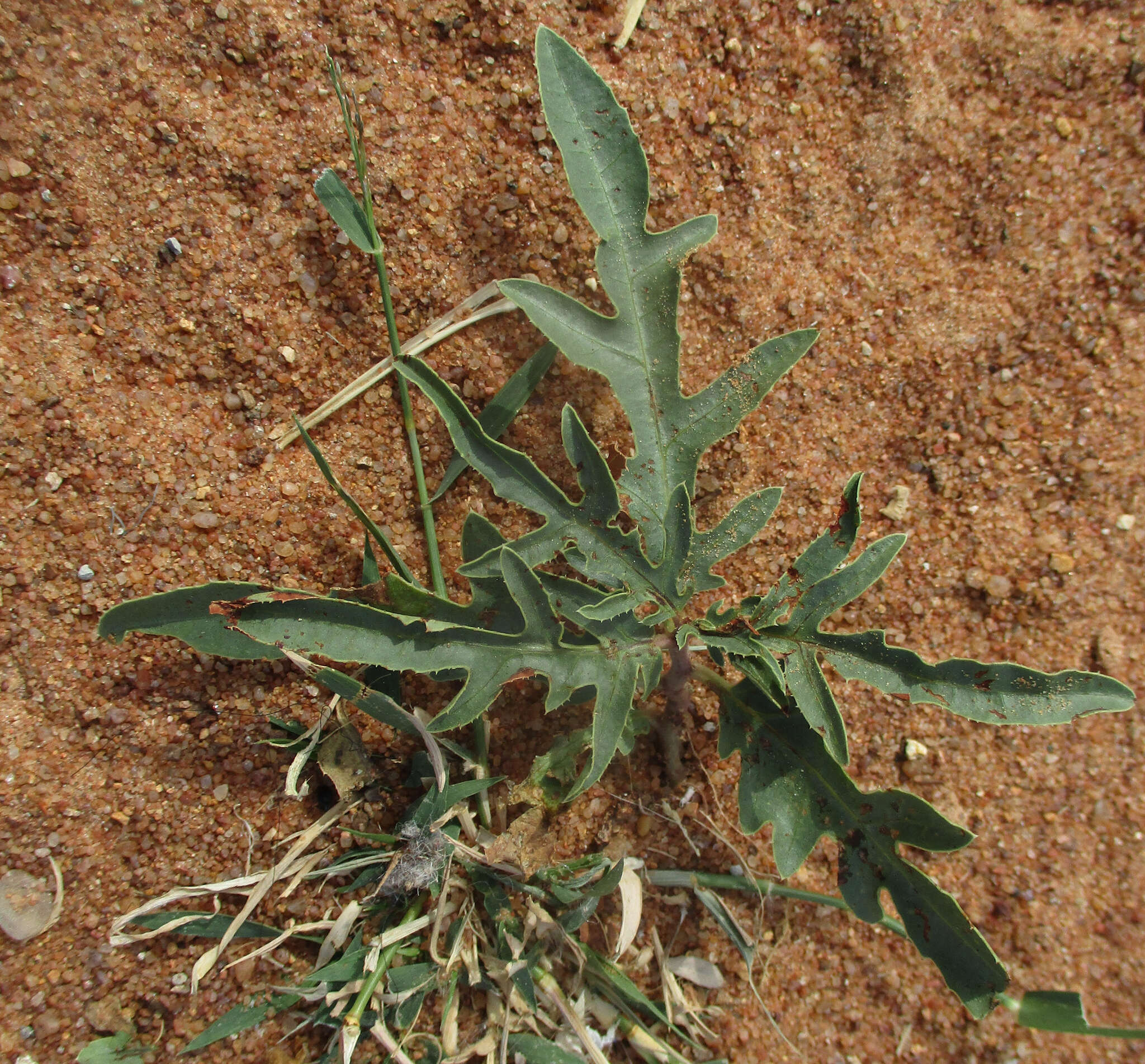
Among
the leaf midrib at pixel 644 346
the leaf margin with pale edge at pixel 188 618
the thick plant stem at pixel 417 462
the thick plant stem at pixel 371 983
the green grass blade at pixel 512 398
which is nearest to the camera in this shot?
the leaf margin with pale edge at pixel 188 618

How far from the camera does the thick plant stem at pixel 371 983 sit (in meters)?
1.78

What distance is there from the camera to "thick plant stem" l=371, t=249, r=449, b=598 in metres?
2.00

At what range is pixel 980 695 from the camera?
171cm

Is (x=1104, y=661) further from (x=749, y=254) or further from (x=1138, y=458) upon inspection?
(x=749, y=254)

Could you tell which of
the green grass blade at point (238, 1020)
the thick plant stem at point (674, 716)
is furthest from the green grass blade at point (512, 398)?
the green grass blade at point (238, 1020)

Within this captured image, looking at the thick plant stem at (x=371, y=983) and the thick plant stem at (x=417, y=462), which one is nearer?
the thick plant stem at (x=371, y=983)

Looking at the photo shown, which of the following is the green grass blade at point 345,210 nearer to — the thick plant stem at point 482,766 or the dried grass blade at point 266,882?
the thick plant stem at point 482,766

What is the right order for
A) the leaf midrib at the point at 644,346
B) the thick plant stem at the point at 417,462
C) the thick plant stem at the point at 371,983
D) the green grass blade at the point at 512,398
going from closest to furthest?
1. the thick plant stem at the point at 371,983
2. the leaf midrib at the point at 644,346
3. the thick plant stem at the point at 417,462
4. the green grass blade at the point at 512,398

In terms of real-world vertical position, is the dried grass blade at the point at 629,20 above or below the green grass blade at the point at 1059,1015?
above

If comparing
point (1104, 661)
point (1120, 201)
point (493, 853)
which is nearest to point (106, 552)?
point (493, 853)

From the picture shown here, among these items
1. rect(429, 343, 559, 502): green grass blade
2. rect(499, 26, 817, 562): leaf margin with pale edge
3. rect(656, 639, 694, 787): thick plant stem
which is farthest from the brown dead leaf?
rect(429, 343, 559, 502): green grass blade

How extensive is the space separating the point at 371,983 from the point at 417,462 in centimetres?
125

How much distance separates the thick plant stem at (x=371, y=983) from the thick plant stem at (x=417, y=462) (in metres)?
0.78

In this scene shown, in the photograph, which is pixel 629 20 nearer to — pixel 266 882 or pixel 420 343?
pixel 420 343
